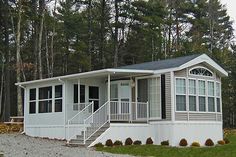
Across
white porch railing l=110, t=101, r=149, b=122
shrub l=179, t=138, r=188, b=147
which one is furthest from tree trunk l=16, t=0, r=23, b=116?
shrub l=179, t=138, r=188, b=147

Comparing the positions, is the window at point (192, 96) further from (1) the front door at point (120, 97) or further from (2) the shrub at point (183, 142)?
(1) the front door at point (120, 97)

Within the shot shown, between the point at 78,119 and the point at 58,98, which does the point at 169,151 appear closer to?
the point at 78,119

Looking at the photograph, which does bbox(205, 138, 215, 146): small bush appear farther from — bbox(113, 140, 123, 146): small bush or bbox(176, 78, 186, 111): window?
bbox(113, 140, 123, 146): small bush

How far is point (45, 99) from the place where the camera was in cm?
2527

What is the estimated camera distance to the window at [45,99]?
81.9 ft

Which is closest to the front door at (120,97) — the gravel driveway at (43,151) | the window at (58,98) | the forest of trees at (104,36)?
the window at (58,98)

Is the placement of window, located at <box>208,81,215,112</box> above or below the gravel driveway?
above

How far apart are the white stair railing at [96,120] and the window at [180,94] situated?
334 centimetres

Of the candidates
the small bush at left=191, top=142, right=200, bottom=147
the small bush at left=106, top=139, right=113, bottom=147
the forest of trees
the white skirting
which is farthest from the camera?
the forest of trees

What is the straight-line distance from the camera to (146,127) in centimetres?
2236

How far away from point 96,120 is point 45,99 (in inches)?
177

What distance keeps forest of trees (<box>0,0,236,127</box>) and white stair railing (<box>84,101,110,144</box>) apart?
13.8 m

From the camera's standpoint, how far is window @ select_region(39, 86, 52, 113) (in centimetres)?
2495

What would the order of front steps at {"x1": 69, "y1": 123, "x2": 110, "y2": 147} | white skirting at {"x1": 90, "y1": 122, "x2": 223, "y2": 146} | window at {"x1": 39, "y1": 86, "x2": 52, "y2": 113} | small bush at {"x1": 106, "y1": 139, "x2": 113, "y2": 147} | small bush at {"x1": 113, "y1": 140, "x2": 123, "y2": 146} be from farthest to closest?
window at {"x1": 39, "y1": 86, "x2": 52, "y2": 113}
white skirting at {"x1": 90, "y1": 122, "x2": 223, "y2": 146}
small bush at {"x1": 113, "y1": 140, "x2": 123, "y2": 146}
front steps at {"x1": 69, "y1": 123, "x2": 110, "y2": 147}
small bush at {"x1": 106, "y1": 139, "x2": 113, "y2": 147}
